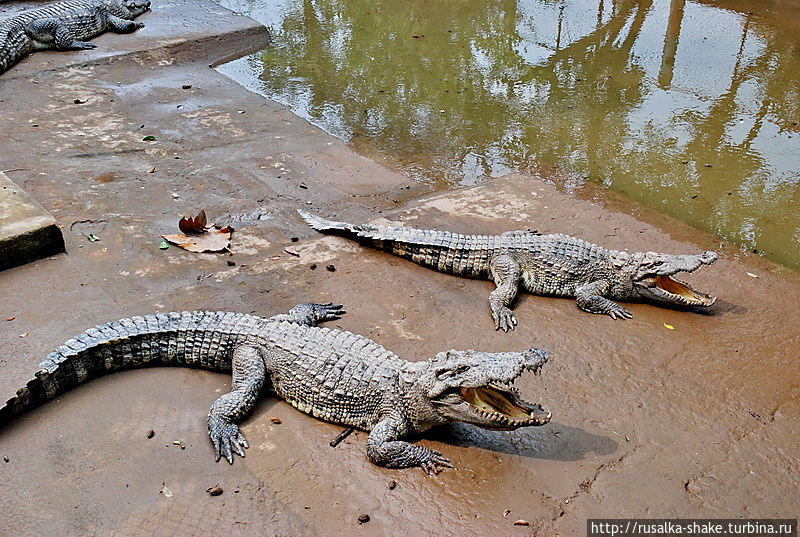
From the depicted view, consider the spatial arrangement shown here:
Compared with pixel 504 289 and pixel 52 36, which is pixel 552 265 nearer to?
pixel 504 289

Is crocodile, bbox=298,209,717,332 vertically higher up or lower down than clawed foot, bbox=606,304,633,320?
higher up

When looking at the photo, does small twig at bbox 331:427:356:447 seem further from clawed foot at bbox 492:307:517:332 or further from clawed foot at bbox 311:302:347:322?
clawed foot at bbox 492:307:517:332

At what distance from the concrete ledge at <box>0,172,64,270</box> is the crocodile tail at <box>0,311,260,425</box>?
140 cm

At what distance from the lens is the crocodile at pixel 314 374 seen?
3949mm

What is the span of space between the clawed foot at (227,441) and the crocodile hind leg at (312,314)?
95 cm

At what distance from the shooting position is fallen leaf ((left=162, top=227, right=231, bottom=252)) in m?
5.98

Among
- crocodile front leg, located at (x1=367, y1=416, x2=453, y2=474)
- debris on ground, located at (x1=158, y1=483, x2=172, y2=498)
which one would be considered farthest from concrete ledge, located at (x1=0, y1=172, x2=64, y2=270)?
crocodile front leg, located at (x1=367, y1=416, x2=453, y2=474)

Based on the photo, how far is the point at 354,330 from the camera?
515 cm

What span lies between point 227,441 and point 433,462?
47.9 inches

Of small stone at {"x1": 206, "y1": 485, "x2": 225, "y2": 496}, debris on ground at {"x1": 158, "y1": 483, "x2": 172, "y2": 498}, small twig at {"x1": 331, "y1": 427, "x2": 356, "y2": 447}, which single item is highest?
debris on ground at {"x1": 158, "y1": 483, "x2": 172, "y2": 498}

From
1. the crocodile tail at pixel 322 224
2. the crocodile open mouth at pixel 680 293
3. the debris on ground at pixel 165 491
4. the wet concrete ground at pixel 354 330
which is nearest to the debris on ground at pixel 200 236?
the wet concrete ground at pixel 354 330

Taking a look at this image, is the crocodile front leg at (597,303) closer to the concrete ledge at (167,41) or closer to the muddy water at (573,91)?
the muddy water at (573,91)

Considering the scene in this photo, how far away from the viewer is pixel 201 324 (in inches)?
180

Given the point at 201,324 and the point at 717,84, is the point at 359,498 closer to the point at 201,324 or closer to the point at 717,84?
the point at 201,324
